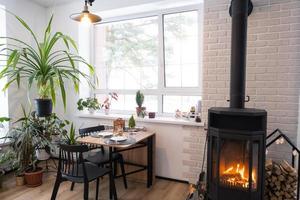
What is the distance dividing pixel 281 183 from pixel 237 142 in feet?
2.21

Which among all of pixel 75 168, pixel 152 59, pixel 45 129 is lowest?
pixel 75 168

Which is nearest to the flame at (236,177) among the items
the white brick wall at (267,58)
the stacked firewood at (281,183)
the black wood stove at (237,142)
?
the black wood stove at (237,142)

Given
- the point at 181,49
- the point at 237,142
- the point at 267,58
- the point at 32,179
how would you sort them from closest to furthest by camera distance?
1. the point at 237,142
2. the point at 267,58
3. the point at 32,179
4. the point at 181,49

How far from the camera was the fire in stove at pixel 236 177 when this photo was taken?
6.09ft

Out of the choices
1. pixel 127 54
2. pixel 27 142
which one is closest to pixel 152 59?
pixel 127 54

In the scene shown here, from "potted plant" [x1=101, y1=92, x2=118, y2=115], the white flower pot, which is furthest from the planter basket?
"potted plant" [x1=101, y1=92, x2=118, y2=115]

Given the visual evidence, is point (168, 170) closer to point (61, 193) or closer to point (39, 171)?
point (61, 193)

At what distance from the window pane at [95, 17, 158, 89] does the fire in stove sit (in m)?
1.71

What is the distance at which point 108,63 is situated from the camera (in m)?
3.64

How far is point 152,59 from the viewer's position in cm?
330

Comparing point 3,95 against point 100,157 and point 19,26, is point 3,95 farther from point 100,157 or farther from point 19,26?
point 100,157

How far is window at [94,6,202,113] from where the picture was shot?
3.04 meters

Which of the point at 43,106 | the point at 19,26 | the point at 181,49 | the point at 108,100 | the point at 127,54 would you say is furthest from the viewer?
the point at 108,100

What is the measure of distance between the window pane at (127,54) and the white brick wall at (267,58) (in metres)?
0.98
